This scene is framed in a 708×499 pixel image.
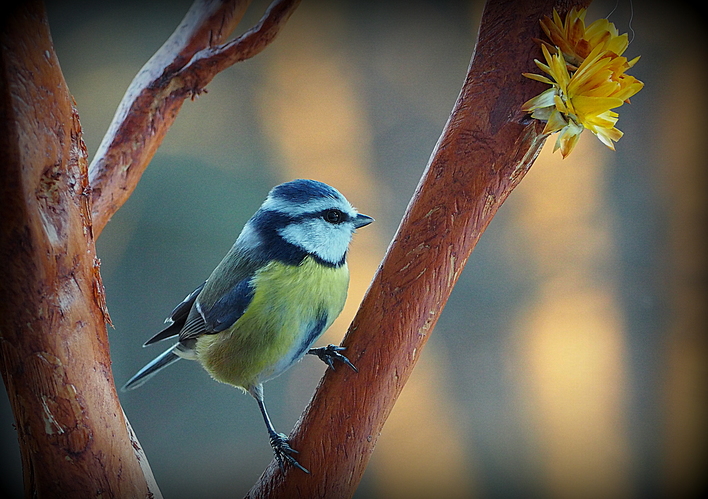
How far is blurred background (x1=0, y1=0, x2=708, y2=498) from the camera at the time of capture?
1.11 m

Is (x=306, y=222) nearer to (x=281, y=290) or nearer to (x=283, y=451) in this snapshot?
(x=281, y=290)

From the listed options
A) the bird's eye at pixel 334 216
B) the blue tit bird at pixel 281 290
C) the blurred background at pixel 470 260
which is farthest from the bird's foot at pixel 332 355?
the blurred background at pixel 470 260

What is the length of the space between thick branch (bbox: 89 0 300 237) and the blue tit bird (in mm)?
180

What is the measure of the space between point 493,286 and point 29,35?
3.37 ft

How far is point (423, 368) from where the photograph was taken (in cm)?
129

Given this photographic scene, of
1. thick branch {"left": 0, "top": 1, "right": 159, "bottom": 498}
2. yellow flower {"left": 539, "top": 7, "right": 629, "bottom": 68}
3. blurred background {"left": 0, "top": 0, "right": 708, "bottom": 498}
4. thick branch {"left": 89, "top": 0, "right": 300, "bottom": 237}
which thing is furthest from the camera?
blurred background {"left": 0, "top": 0, "right": 708, "bottom": 498}

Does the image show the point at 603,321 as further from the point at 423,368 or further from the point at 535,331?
the point at 423,368

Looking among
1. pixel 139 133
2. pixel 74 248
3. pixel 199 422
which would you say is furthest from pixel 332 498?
pixel 199 422

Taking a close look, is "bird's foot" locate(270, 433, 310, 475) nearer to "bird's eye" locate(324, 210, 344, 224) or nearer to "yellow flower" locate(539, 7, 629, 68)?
"bird's eye" locate(324, 210, 344, 224)

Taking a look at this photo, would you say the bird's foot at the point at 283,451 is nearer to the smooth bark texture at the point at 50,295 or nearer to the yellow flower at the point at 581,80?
the smooth bark texture at the point at 50,295

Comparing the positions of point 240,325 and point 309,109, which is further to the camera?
point 309,109

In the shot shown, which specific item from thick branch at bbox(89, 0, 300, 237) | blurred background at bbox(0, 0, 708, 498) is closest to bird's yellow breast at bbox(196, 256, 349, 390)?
thick branch at bbox(89, 0, 300, 237)

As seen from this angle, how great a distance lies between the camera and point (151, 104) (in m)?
0.68

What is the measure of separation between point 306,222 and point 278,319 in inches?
4.1
